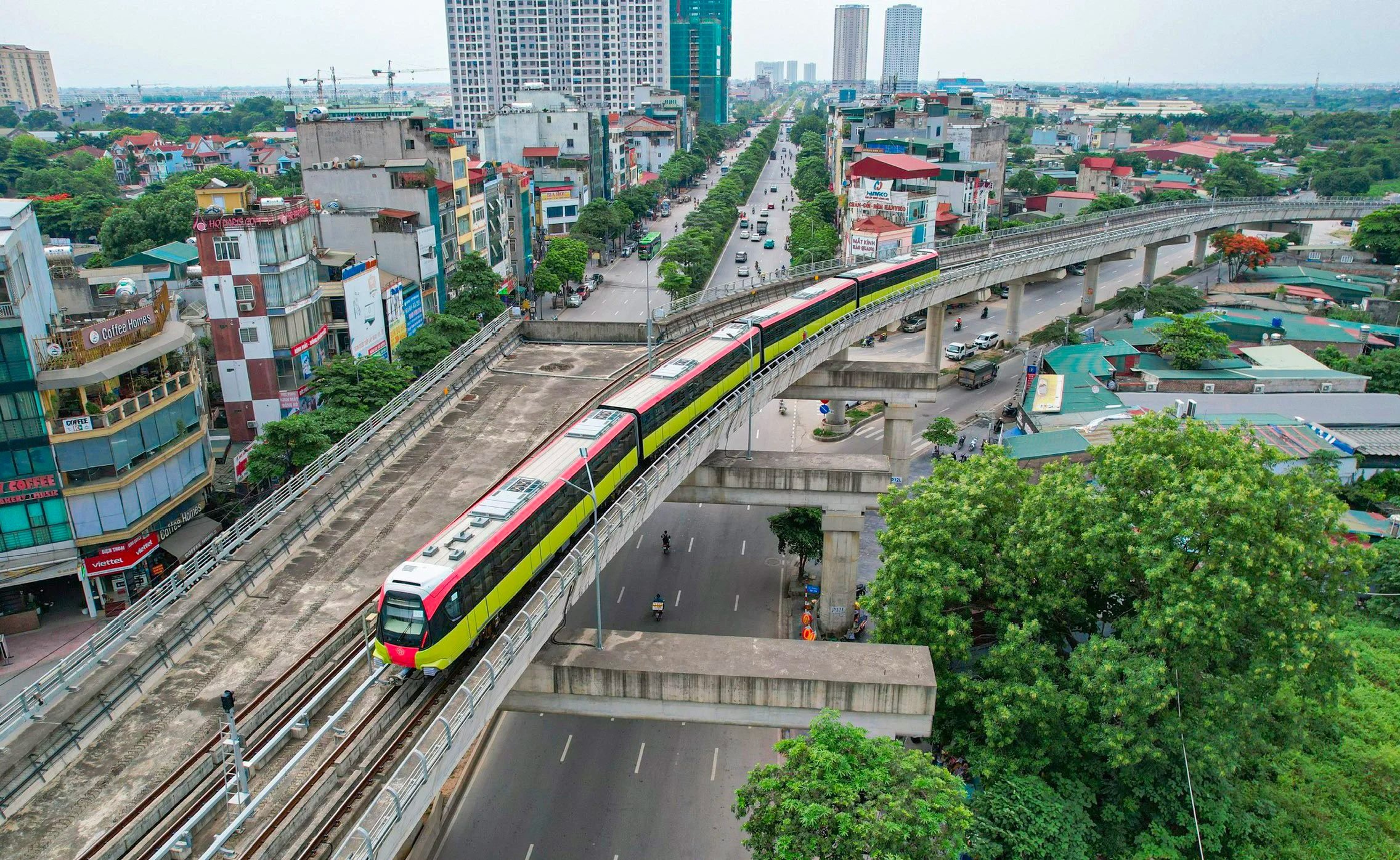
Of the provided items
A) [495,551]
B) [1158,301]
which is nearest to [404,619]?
[495,551]

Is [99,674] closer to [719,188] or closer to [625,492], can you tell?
[625,492]

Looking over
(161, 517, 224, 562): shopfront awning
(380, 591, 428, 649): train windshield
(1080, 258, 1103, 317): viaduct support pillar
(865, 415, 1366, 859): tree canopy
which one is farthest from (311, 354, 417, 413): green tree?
(1080, 258, 1103, 317): viaduct support pillar

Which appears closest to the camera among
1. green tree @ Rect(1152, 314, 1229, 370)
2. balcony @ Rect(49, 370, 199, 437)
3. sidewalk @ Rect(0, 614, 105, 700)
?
sidewalk @ Rect(0, 614, 105, 700)

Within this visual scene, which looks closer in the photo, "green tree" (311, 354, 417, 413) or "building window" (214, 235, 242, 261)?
"green tree" (311, 354, 417, 413)

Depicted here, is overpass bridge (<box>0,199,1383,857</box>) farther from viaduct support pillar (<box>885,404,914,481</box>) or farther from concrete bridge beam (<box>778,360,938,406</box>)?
viaduct support pillar (<box>885,404,914,481</box>)

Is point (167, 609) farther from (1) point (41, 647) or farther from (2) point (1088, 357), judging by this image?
(2) point (1088, 357)

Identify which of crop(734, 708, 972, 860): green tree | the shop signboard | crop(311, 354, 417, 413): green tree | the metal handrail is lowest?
the shop signboard

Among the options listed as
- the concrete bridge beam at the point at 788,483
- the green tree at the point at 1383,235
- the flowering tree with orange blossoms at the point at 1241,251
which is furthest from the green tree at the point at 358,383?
the green tree at the point at 1383,235

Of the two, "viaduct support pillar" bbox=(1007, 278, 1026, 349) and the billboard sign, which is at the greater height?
the billboard sign
